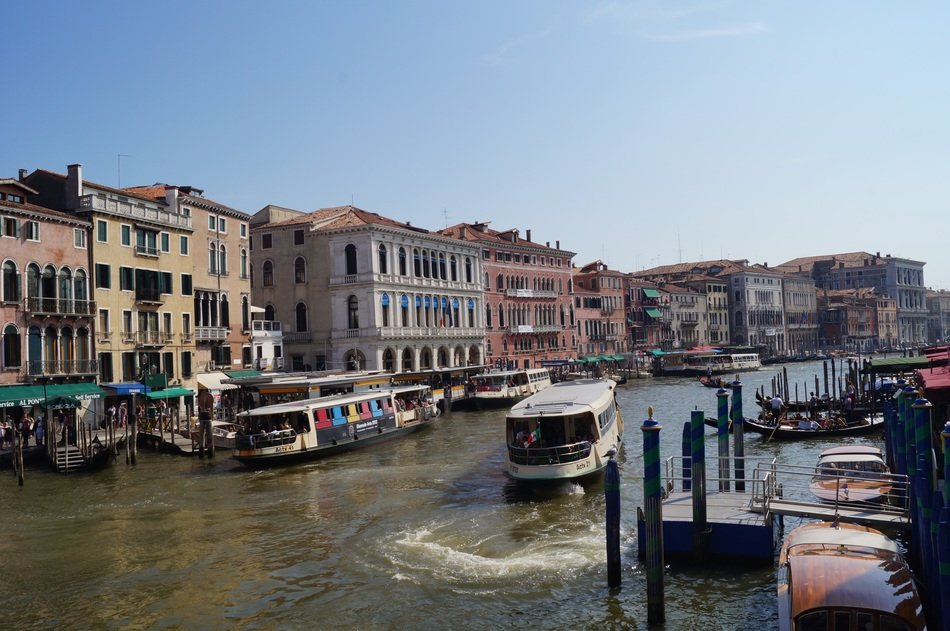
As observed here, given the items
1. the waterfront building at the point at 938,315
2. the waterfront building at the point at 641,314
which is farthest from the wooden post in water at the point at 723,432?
the waterfront building at the point at 938,315

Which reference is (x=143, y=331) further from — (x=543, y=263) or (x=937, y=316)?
(x=937, y=316)

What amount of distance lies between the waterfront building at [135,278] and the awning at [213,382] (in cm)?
51

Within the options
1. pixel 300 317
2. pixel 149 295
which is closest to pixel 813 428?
pixel 149 295

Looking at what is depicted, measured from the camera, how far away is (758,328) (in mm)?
97062

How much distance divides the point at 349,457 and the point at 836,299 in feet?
335

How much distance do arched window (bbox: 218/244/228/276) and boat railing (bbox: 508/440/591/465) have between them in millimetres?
23561

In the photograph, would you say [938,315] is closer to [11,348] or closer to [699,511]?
[11,348]

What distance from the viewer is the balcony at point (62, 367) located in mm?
26748

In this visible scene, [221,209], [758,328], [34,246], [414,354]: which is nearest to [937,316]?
[758,328]

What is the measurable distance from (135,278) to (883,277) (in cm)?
11475

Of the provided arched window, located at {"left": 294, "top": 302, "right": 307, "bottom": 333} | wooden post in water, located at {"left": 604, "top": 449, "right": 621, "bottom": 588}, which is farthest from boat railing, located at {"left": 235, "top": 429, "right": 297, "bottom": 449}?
arched window, located at {"left": 294, "top": 302, "right": 307, "bottom": 333}

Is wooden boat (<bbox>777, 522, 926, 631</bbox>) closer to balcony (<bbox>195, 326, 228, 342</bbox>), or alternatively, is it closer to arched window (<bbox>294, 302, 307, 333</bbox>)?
balcony (<bbox>195, 326, 228, 342</bbox>)

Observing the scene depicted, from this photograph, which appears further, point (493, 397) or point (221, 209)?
point (493, 397)

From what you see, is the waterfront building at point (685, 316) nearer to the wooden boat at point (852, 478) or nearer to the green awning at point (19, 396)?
the green awning at point (19, 396)
